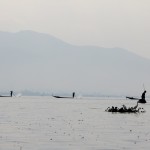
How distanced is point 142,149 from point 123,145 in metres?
2.57

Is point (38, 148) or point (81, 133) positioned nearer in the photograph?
point (38, 148)

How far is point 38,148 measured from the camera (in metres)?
35.8

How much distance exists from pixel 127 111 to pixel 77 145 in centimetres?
5532

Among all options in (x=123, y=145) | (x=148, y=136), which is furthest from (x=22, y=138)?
(x=148, y=136)

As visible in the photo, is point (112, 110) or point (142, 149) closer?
point (142, 149)

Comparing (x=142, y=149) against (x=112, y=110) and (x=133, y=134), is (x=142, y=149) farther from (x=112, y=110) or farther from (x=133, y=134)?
(x=112, y=110)

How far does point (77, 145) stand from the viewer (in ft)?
126

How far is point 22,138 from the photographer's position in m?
42.0

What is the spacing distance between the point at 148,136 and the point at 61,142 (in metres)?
10.3

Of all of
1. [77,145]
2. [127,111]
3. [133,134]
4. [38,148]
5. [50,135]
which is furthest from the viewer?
[127,111]

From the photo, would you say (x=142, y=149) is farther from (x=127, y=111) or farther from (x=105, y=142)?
(x=127, y=111)

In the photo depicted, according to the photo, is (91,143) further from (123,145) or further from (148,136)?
(148,136)

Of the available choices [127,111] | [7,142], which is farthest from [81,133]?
[127,111]

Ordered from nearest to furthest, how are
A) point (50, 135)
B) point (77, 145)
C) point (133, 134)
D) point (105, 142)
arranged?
1. point (77, 145)
2. point (105, 142)
3. point (50, 135)
4. point (133, 134)
